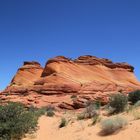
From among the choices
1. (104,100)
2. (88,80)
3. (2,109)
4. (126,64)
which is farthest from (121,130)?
(126,64)

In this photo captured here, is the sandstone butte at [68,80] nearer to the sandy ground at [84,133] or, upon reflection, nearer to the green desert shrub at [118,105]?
the green desert shrub at [118,105]

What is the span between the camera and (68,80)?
189 feet

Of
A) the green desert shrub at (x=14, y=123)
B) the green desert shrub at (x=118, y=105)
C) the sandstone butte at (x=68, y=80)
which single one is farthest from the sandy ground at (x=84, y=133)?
the sandstone butte at (x=68, y=80)

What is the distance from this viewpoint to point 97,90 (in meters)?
51.1

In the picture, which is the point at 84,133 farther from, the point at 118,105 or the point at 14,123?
the point at 118,105

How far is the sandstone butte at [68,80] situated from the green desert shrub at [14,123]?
2347cm

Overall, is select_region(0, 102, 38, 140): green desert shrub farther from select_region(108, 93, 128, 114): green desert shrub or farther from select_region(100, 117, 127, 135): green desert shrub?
select_region(108, 93, 128, 114): green desert shrub

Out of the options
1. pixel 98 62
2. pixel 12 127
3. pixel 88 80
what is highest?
pixel 98 62

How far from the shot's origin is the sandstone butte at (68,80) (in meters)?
49.0

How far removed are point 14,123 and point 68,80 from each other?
4118 cm

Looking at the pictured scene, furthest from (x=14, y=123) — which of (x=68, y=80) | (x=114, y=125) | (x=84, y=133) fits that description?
(x=68, y=80)

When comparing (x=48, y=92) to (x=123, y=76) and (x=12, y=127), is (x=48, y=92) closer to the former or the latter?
(x=123, y=76)

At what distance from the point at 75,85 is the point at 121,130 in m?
40.5

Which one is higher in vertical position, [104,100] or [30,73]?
[30,73]
